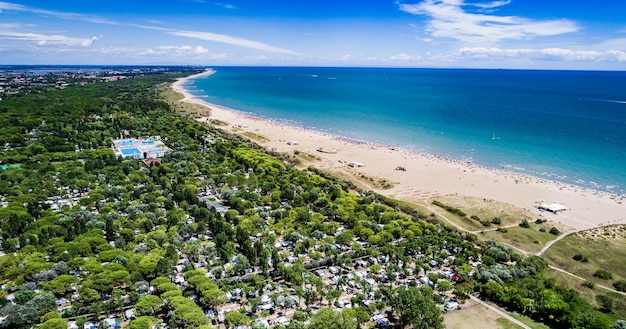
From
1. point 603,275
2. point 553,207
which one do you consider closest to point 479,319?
point 603,275

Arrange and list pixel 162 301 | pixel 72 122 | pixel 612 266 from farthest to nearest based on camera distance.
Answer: pixel 72 122, pixel 612 266, pixel 162 301

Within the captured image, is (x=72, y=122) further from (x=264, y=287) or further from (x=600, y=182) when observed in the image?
(x=600, y=182)

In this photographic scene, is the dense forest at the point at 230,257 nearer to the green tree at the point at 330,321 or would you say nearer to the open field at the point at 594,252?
the green tree at the point at 330,321

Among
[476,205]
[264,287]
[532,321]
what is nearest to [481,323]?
[532,321]

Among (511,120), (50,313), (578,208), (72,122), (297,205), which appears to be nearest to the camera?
(50,313)

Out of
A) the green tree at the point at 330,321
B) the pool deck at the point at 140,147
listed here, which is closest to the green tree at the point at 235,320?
the green tree at the point at 330,321

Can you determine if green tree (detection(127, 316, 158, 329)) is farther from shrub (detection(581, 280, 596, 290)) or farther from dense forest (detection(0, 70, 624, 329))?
shrub (detection(581, 280, 596, 290))

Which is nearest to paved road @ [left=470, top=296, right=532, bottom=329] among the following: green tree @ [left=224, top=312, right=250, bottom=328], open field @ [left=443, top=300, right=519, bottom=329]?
open field @ [left=443, top=300, right=519, bottom=329]
